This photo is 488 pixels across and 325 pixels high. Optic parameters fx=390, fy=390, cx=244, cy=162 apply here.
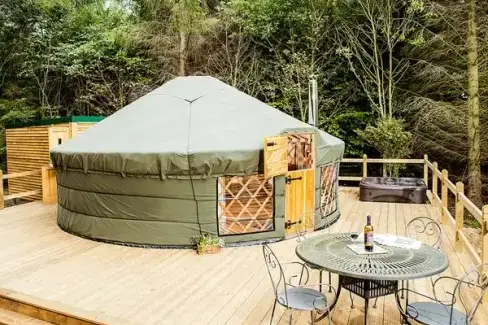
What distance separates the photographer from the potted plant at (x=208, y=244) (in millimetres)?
4996

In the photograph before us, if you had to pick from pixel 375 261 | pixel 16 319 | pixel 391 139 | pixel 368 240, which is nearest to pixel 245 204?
pixel 368 240

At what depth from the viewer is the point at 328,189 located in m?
6.43

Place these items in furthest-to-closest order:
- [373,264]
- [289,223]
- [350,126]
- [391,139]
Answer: [350,126]
[391,139]
[289,223]
[373,264]

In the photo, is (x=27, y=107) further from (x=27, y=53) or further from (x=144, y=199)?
(x=144, y=199)

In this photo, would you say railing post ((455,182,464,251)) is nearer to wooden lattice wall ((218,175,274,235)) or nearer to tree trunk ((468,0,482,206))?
wooden lattice wall ((218,175,274,235))

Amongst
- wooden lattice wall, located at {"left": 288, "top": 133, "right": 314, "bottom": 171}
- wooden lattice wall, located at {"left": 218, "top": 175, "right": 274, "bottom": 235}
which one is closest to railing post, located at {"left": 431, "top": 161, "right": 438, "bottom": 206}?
wooden lattice wall, located at {"left": 288, "top": 133, "right": 314, "bottom": 171}

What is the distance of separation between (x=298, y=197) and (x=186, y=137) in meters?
1.83

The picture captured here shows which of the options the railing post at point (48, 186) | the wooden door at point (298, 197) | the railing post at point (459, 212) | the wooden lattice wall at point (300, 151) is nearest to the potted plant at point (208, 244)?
the wooden door at point (298, 197)

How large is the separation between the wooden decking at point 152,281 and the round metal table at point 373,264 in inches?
17.7

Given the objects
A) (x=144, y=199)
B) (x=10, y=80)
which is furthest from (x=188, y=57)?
(x=144, y=199)

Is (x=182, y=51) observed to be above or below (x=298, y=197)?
above

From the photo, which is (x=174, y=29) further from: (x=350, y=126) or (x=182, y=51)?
(x=350, y=126)

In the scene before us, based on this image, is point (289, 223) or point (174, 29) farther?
point (174, 29)

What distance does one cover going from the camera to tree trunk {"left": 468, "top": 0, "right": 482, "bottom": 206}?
26.3 ft
